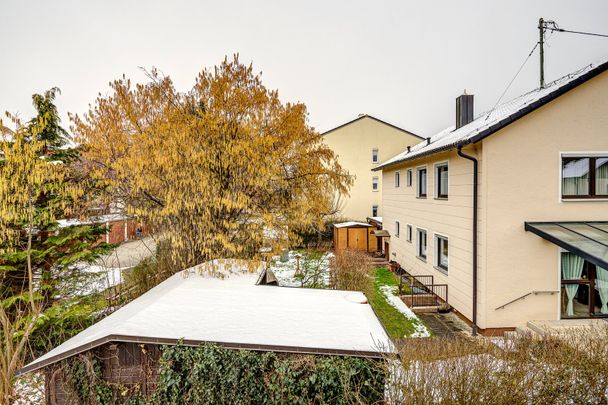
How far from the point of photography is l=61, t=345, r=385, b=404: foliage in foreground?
14.5 ft

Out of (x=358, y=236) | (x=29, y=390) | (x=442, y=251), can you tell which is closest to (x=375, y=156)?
(x=358, y=236)

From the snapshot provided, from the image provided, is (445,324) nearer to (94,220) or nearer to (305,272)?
(305,272)

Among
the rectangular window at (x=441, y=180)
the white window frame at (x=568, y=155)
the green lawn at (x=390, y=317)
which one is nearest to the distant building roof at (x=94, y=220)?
the green lawn at (x=390, y=317)

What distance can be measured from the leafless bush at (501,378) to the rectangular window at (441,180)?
23.1ft

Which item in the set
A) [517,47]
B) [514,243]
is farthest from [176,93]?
[517,47]

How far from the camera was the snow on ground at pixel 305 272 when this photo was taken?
11617mm


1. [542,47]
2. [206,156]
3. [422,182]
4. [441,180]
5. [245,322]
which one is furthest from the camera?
[422,182]

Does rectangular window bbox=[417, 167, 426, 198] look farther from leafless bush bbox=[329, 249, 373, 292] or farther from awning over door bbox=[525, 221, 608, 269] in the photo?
awning over door bbox=[525, 221, 608, 269]

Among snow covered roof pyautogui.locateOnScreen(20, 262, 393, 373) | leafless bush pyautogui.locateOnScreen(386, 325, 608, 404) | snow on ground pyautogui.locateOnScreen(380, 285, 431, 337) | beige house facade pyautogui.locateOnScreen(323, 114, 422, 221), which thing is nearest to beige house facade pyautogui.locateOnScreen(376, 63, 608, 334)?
snow on ground pyautogui.locateOnScreen(380, 285, 431, 337)

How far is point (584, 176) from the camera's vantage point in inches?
334

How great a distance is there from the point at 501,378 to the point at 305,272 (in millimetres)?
8598

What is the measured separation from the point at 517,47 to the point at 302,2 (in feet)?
54.6

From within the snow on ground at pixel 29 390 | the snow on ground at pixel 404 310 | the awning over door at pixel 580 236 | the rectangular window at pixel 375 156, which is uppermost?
the rectangular window at pixel 375 156

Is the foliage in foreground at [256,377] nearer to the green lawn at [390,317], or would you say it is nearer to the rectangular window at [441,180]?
the green lawn at [390,317]
